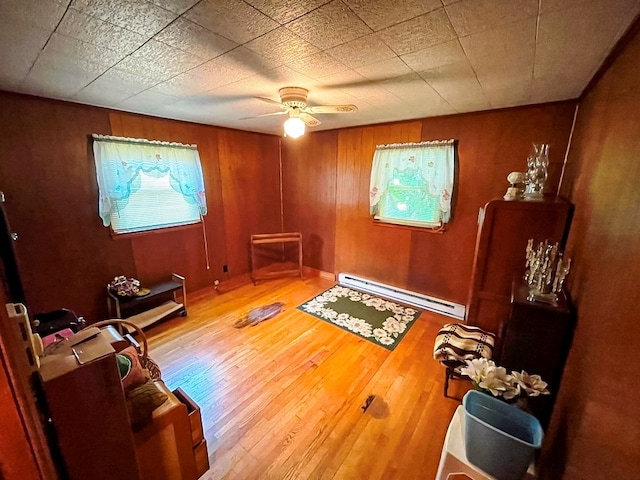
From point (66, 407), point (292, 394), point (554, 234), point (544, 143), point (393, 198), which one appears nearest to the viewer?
point (66, 407)

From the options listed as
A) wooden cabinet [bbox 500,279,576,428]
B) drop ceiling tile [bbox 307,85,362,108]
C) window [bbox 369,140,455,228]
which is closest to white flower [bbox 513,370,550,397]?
wooden cabinet [bbox 500,279,576,428]

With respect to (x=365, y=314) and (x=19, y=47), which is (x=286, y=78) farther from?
(x=365, y=314)

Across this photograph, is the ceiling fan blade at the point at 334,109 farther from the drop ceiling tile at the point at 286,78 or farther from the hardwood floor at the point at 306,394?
the hardwood floor at the point at 306,394

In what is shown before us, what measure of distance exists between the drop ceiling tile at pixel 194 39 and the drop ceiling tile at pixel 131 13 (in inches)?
1.6

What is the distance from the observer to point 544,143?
237 centimetres

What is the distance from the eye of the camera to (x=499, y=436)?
3.43 ft

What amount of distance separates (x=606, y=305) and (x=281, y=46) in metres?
1.83

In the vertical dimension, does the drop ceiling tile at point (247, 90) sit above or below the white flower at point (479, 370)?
above

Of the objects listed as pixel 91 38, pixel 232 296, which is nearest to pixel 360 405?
pixel 232 296

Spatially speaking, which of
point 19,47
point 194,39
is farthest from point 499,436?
point 19,47

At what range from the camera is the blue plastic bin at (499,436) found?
1031mm

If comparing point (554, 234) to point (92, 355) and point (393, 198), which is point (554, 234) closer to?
point (393, 198)

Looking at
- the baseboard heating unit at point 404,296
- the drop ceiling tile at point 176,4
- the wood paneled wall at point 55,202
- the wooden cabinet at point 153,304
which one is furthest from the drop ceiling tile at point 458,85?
the wooden cabinet at point 153,304

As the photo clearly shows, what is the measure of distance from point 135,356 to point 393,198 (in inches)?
118
